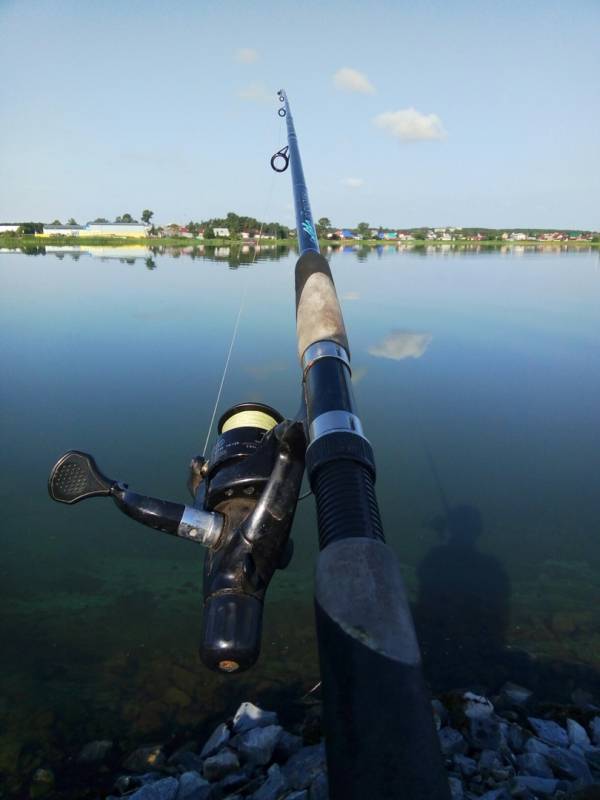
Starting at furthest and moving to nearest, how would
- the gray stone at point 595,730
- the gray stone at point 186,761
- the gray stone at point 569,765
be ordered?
the gray stone at point 595,730 → the gray stone at point 186,761 → the gray stone at point 569,765

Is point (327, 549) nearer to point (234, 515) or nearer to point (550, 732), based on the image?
point (234, 515)

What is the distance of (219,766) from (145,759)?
39 centimetres

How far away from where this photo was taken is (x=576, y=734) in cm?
285

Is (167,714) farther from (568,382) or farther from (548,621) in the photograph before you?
(568,382)

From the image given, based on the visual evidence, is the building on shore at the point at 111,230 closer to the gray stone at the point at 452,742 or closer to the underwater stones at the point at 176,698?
the underwater stones at the point at 176,698

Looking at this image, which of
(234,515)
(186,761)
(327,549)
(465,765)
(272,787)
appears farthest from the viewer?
(186,761)

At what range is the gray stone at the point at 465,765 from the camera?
8.23 ft

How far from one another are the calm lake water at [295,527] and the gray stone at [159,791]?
1.65 feet

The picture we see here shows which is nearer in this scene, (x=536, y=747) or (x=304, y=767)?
(x=304, y=767)

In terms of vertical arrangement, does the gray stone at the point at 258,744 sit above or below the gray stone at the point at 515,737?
above

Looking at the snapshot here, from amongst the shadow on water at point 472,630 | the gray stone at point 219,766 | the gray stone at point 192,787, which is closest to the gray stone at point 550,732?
the shadow on water at point 472,630

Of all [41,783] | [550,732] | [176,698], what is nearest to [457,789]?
[550,732]

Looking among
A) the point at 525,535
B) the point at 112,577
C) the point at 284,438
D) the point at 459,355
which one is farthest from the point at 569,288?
the point at 284,438

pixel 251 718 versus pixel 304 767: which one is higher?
pixel 304 767
